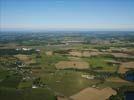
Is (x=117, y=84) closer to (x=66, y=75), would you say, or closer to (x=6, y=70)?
(x=66, y=75)

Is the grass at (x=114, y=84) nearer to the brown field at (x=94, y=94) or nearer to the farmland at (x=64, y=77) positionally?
the farmland at (x=64, y=77)

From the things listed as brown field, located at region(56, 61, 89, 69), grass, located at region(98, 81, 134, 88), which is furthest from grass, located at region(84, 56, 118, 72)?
grass, located at region(98, 81, 134, 88)

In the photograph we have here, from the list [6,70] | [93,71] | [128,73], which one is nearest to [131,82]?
[128,73]

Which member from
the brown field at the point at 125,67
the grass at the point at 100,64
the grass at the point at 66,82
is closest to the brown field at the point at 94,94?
the grass at the point at 66,82

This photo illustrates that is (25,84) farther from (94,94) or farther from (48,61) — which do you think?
(48,61)

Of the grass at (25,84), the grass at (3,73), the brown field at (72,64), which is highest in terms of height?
the brown field at (72,64)
